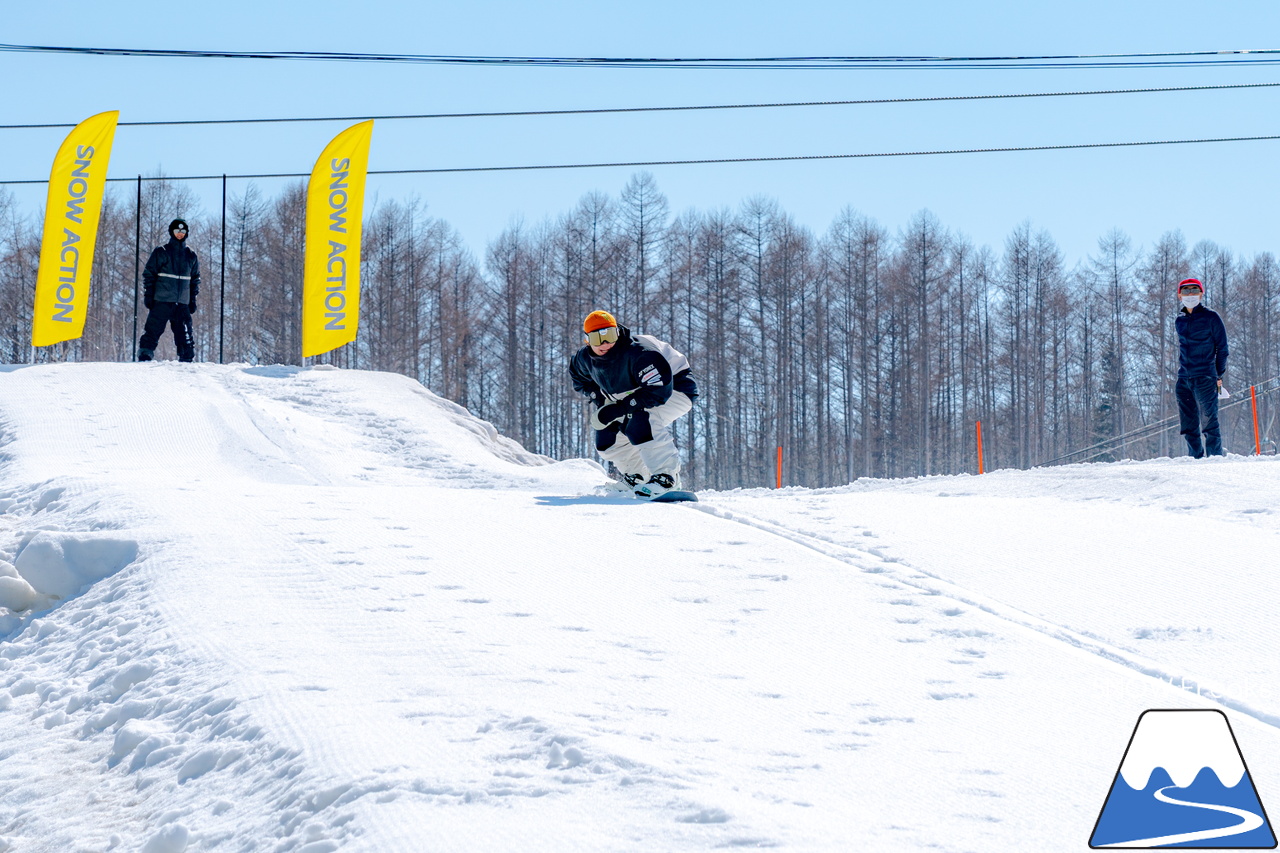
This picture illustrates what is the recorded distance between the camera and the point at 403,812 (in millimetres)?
2752

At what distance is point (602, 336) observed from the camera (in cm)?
855

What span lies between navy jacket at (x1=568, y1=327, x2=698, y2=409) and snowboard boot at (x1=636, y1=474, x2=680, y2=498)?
0.60 meters

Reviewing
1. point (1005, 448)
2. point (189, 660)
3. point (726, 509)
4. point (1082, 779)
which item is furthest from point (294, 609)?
point (1005, 448)

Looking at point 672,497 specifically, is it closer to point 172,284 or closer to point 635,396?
point 635,396

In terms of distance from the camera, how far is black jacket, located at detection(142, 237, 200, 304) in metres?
15.5

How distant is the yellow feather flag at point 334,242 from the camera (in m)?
17.6

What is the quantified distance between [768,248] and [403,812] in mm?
42633

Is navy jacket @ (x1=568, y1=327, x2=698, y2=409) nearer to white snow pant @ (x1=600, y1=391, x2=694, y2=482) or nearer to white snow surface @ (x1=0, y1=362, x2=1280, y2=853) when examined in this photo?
white snow pant @ (x1=600, y1=391, x2=694, y2=482)

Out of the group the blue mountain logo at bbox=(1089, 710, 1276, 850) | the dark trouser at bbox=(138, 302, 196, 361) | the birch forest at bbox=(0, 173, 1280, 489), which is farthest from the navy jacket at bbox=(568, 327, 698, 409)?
the birch forest at bbox=(0, 173, 1280, 489)

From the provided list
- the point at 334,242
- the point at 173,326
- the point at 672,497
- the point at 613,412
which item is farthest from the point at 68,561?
the point at 334,242

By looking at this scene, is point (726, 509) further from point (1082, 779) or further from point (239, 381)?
point (239, 381)

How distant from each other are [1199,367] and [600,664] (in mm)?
8787

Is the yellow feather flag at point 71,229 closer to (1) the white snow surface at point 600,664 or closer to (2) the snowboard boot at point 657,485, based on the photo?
(1) the white snow surface at point 600,664

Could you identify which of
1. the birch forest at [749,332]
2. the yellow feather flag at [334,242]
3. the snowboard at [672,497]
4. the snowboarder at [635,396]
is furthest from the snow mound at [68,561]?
the birch forest at [749,332]
